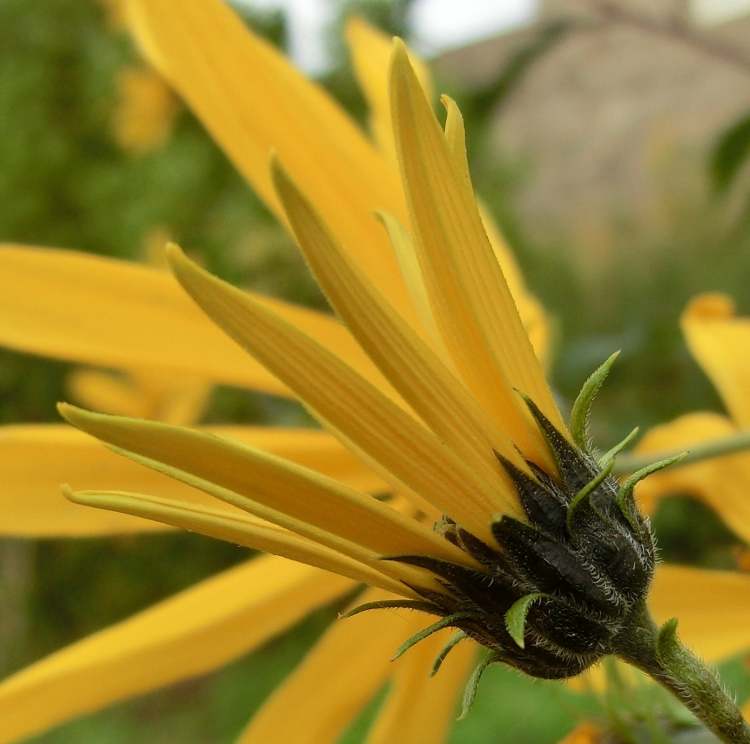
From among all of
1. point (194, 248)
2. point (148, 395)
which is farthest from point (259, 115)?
point (194, 248)

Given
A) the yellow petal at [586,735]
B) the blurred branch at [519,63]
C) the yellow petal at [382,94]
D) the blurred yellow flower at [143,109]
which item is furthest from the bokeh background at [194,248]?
the yellow petal at [586,735]

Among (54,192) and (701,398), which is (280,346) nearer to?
(701,398)

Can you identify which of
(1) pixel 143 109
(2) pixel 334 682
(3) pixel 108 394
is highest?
(2) pixel 334 682

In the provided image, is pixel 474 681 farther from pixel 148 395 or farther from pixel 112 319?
pixel 148 395

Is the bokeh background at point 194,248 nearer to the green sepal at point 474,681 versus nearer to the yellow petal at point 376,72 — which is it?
the yellow petal at point 376,72

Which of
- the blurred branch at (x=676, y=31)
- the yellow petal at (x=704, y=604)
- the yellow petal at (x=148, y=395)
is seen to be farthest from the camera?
the yellow petal at (x=148, y=395)
